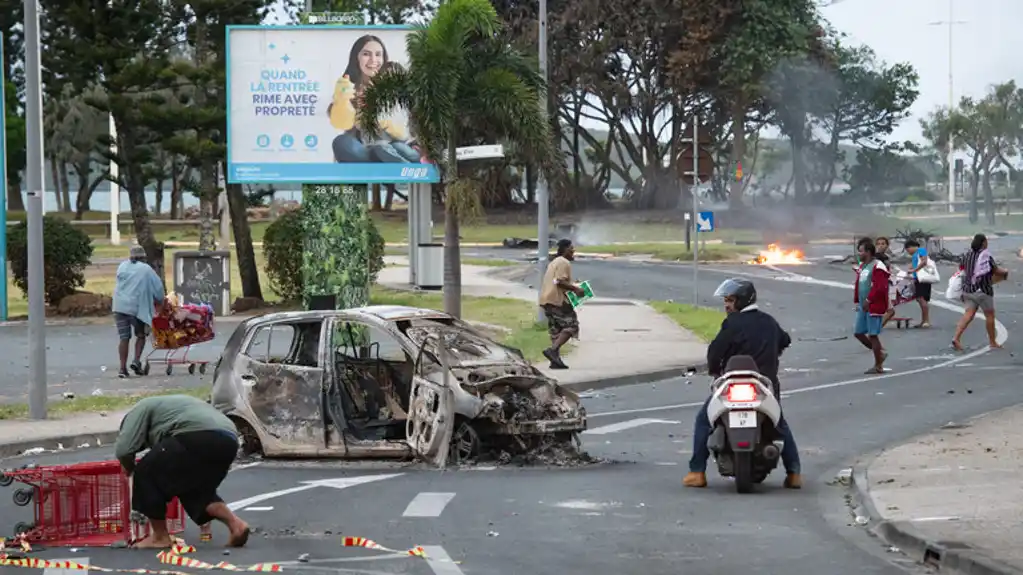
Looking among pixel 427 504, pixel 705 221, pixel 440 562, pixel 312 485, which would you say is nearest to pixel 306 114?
pixel 705 221

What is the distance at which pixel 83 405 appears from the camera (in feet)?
64.2

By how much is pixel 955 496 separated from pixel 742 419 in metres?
1.58

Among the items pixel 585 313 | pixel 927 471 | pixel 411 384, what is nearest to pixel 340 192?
pixel 585 313

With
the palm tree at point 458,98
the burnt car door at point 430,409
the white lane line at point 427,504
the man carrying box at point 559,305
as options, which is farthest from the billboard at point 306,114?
the white lane line at point 427,504

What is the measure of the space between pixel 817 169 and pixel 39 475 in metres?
74.7

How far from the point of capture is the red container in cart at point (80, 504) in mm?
10266

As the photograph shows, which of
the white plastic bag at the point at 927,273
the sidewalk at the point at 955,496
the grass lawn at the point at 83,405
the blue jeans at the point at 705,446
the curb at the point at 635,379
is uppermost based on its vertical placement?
the white plastic bag at the point at 927,273

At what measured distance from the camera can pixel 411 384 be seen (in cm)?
1448

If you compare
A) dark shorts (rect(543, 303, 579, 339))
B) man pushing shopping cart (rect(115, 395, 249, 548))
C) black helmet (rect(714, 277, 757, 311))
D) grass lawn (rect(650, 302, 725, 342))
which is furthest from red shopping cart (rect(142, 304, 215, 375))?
man pushing shopping cart (rect(115, 395, 249, 548))

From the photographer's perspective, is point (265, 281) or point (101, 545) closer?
point (101, 545)

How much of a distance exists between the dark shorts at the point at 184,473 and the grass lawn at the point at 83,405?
29.0ft

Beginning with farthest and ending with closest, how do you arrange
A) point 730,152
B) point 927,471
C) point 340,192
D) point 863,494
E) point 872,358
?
point 730,152 < point 340,192 < point 872,358 < point 927,471 < point 863,494

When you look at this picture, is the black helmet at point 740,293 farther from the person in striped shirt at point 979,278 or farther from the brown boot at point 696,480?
the person in striped shirt at point 979,278

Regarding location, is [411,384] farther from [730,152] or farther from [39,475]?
[730,152]
